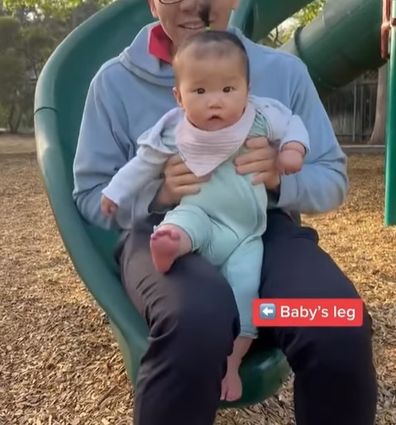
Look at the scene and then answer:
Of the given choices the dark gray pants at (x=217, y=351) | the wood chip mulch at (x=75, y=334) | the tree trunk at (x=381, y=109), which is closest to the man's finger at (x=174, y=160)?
the dark gray pants at (x=217, y=351)

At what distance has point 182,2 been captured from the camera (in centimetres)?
161

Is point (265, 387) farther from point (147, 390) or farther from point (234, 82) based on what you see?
point (234, 82)

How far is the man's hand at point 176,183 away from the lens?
1.50 m

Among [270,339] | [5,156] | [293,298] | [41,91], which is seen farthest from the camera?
[5,156]

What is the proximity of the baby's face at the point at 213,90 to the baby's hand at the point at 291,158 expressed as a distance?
114mm

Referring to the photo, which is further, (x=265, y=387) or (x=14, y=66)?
(x=14, y=66)

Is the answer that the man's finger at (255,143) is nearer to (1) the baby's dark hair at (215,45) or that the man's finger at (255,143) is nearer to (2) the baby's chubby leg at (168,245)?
(1) the baby's dark hair at (215,45)

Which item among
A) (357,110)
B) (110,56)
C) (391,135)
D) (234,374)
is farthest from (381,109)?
(234,374)

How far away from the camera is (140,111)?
5.63 feet

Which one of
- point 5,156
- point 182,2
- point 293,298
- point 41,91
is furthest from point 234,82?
point 5,156

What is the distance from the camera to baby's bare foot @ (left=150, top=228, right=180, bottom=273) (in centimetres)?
134

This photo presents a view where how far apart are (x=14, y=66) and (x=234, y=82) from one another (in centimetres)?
1429

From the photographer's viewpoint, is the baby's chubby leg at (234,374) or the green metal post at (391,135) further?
the green metal post at (391,135)

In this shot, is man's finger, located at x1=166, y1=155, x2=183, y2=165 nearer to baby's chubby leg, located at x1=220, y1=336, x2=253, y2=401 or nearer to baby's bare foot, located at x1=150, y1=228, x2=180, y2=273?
baby's bare foot, located at x1=150, y1=228, x2=180, y2=273
